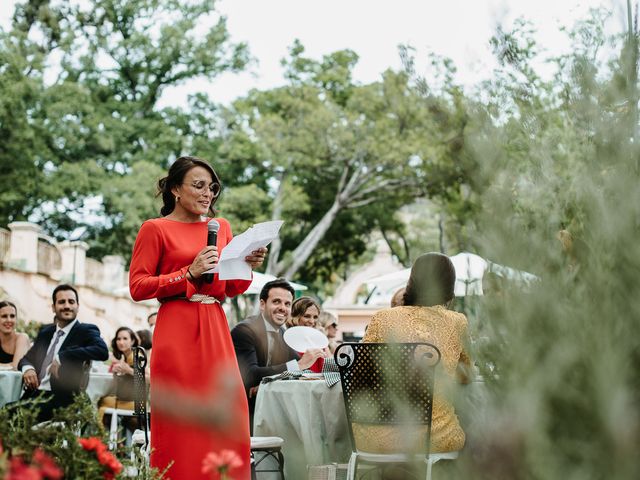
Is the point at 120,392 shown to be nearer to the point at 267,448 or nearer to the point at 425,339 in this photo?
the point at 267,448

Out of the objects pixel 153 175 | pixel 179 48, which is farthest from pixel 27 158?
pixel 179 48

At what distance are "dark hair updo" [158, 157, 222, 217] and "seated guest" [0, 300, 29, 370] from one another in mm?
3998

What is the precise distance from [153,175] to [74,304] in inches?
994

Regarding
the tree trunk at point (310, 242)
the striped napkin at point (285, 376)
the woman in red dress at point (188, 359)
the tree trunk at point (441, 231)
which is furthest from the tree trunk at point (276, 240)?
the tree trunk at point (441, 231)

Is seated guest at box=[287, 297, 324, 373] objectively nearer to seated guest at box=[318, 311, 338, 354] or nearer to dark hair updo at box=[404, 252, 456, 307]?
seated guest at box=[318, 311, 338, 354]

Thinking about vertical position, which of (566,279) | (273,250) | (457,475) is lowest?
(457,475)

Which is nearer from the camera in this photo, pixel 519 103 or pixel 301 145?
pixel 519 103

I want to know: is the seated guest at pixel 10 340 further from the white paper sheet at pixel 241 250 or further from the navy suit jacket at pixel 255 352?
the white paper sheet at pixel 241 250

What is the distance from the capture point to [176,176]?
3850mm

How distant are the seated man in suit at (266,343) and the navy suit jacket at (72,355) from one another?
4.30 ft

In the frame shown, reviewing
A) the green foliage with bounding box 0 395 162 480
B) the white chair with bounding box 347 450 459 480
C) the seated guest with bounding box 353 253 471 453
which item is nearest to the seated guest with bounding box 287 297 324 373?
the seated guest with bounding box 353 253 471 453

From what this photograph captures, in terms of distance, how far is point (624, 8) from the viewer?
192cm

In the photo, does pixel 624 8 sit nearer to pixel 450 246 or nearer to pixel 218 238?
pixel 450 246

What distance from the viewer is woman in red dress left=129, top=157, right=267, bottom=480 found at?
142 inches
